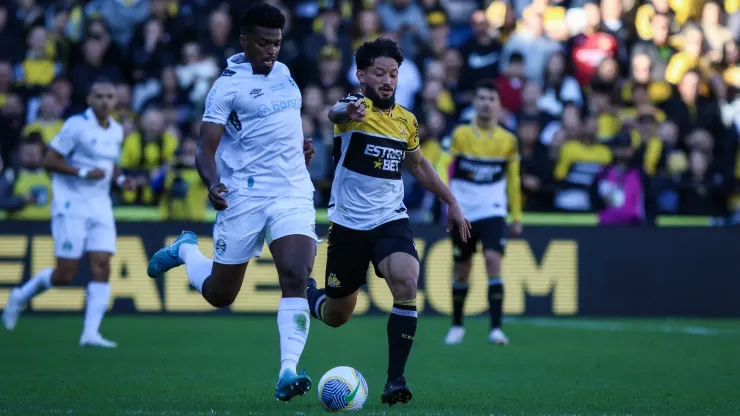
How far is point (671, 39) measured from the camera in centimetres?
2136

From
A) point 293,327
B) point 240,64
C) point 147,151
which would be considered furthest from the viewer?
point 147,151

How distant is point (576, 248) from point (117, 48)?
7.83 meters

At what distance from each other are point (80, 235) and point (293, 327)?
18.4 feet

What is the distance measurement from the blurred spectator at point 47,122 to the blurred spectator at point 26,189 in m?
0.28

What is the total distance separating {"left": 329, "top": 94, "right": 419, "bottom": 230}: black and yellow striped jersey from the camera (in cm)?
872

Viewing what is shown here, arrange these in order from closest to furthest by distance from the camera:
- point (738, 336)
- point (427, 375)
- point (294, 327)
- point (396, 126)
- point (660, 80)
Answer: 1. point (294, 327)
2. point (396, 126)
3. point (427, 375)
4. point (738, 336)
5. point (660, 80)

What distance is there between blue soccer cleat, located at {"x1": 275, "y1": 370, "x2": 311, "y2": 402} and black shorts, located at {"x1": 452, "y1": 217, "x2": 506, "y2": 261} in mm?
6102

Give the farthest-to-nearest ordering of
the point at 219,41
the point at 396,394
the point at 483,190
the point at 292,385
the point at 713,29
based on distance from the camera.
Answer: the point at 713,29, the point at 219,41, the point at 483,190, the point at 396,394, the point at 292,385

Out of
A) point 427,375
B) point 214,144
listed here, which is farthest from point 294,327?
point 427,375

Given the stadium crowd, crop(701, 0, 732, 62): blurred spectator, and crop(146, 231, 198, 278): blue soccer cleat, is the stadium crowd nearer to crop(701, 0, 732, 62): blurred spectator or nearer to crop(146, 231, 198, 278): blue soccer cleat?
crop(701, 0, 732, 62): blurred spectator

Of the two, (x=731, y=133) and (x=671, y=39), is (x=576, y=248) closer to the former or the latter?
(x=731, y=133)

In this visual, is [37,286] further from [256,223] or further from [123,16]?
[123,16]

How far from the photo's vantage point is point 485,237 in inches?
526

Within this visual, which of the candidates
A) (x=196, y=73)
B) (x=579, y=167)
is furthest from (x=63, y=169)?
(x=579, y=167)
